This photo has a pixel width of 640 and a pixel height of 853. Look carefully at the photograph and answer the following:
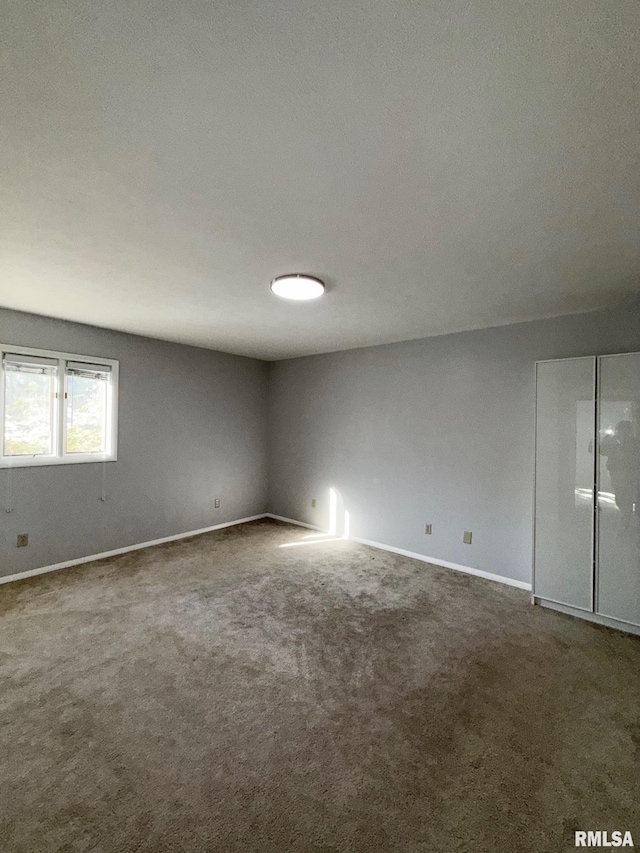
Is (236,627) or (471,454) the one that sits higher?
(471,454)

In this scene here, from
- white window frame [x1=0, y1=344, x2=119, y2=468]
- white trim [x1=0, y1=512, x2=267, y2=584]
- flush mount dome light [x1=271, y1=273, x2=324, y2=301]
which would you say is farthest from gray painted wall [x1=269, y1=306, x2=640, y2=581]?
white window frame [x1=0, y1=344, x2=119, y2=468]

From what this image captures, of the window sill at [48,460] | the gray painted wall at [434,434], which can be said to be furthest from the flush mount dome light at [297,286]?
the window sill at [48,460]

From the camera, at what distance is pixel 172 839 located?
1.33m

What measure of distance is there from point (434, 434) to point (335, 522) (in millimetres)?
1834

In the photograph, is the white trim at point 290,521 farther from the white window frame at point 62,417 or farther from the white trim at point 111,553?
the white window frame at point 62,417

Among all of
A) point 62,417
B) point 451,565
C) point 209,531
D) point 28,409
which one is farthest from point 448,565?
point 28,409

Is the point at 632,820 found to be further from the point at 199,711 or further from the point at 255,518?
the point at 255,518

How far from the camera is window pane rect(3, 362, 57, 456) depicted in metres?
3.51

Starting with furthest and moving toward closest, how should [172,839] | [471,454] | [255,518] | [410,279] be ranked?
[255,518] < [471,454] < [410,279] < [172,839]

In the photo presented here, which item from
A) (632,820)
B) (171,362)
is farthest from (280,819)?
(171,362)

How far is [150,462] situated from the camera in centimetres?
449

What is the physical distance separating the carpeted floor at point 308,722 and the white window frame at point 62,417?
3.74ft

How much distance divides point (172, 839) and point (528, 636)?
7.90ft

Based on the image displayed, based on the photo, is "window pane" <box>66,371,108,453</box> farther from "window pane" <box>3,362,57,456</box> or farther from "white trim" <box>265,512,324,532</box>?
"white trim" <box>265,512,324,532</box>
